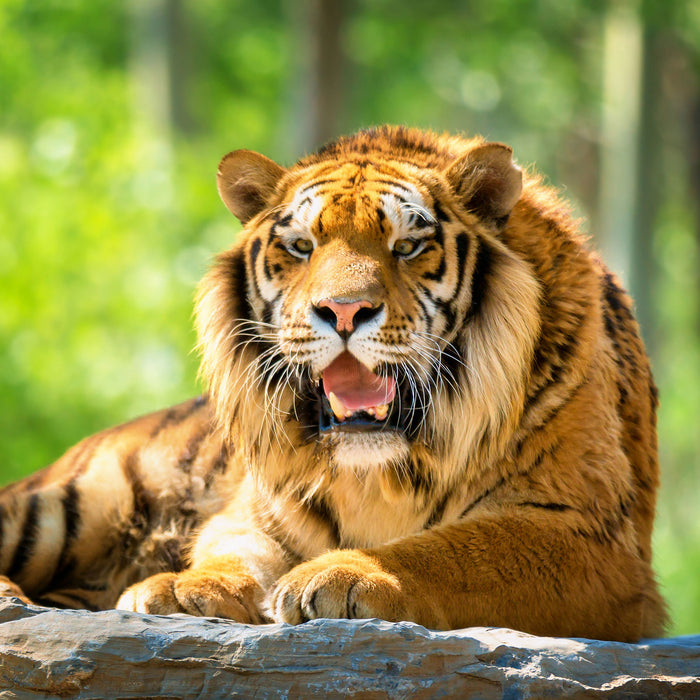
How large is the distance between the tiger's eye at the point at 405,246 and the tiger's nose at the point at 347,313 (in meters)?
0.34

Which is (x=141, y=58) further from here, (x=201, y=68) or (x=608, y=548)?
(x=608, y=548)

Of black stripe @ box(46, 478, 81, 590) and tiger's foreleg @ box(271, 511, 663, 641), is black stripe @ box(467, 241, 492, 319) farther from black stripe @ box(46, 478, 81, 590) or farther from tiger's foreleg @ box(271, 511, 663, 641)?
black stripe @ box(46, 478, 81, 590)

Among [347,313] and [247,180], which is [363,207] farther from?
[247,180]

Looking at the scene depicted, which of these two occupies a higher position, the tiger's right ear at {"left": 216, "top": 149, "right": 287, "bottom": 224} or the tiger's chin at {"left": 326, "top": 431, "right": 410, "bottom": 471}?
the tiger's right ear at {"left": 216, "top": 149, "right": 287, "bottom": 224}

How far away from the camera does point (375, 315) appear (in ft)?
11.7

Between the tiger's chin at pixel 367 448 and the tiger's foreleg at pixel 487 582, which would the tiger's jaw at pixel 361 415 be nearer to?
the tiger's chin at pixel 367 448

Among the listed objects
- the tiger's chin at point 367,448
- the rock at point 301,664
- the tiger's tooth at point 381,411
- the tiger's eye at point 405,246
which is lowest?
the rock at point 301,664

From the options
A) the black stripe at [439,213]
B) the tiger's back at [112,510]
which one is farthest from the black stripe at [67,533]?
the black stripe at [439,213]

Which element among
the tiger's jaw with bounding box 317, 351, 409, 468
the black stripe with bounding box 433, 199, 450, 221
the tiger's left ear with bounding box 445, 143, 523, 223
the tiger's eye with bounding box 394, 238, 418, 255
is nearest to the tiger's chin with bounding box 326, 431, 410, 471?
the tiger's jaw with bounding box 317, 351, 409, 468

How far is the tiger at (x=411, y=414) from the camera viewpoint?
11.5 feet

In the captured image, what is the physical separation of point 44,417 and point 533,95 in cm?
1061

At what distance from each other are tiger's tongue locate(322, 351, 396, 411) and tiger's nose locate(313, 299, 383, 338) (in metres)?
0.18

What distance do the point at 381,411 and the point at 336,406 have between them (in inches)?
6.3

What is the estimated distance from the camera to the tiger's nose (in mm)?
3516
